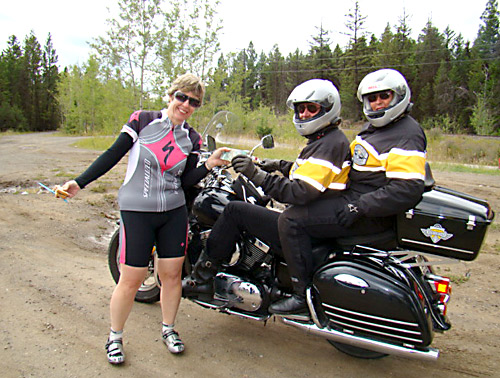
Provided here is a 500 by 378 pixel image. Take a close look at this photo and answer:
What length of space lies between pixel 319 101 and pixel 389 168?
0.68m

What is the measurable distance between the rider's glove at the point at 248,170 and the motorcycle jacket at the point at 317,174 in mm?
41

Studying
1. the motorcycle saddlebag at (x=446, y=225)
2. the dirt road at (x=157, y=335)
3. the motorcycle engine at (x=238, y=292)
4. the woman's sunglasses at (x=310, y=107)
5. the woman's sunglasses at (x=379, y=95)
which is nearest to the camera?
the motorcycle saddlebag at (x=446, y=225)

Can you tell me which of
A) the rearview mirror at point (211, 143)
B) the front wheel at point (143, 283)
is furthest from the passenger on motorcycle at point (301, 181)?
the front wheel at point (143, 283)

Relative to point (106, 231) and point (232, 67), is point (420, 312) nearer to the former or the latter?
point (106, 231)

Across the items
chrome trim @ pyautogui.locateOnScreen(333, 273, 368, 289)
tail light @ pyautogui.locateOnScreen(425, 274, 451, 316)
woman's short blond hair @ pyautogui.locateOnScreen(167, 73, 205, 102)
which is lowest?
tail light @ pyautogui.locateOnScreen(425, 274, 451, 316)

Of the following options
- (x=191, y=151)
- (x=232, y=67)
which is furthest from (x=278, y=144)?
(x=191, y=151)

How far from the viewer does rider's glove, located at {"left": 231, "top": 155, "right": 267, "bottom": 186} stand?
269 cm

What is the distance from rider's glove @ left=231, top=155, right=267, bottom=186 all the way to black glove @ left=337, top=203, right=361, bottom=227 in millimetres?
581

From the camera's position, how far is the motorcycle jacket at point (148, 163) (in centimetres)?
280

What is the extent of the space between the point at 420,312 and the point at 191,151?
1988 mm

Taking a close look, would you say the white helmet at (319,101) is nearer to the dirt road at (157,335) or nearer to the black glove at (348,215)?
the black glove at (348,215)

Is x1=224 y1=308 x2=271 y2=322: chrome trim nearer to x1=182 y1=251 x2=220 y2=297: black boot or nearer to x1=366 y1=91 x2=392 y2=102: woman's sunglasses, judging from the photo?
x1=182 y1=251 x2=220 y2=297: black boot

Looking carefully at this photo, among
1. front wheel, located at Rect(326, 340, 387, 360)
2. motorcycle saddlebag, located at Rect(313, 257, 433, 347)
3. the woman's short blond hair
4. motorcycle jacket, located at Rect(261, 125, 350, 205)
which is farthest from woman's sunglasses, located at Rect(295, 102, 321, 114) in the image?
front wheel, located at Rect(326, 340, 387, 360)

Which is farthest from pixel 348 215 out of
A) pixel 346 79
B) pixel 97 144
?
pixel 346 79
